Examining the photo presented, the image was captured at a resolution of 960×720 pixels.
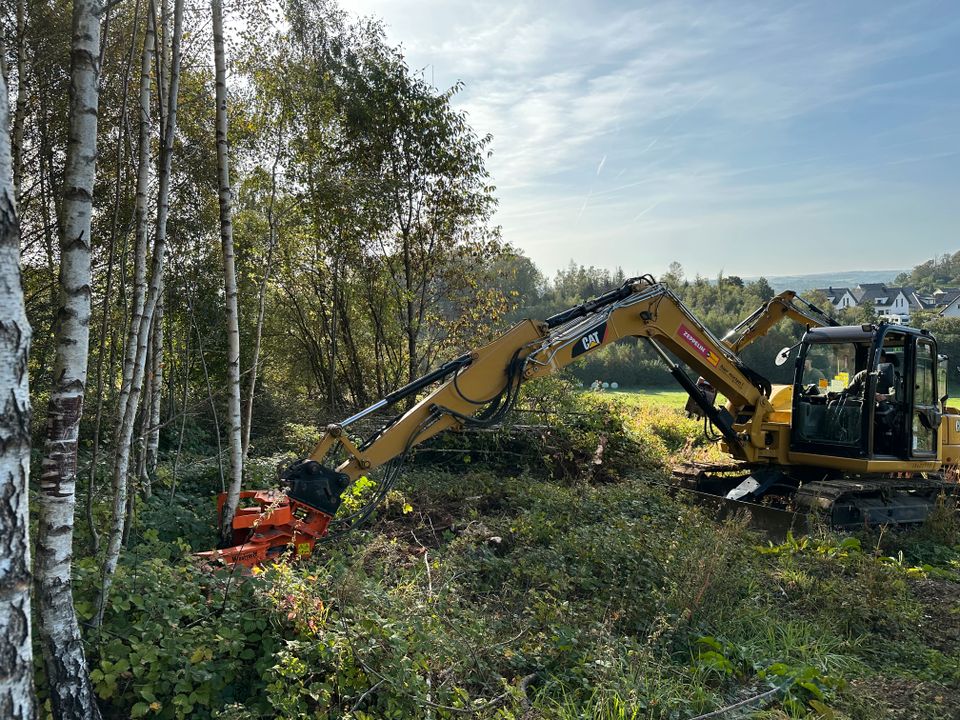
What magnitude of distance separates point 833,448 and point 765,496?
98 centimetres

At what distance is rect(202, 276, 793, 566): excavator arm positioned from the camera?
520cm

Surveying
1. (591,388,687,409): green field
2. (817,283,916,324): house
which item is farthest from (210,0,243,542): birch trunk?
(817,283,916,324): house

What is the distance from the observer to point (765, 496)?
831cm

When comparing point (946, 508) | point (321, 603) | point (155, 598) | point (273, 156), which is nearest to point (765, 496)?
point (946, 508)

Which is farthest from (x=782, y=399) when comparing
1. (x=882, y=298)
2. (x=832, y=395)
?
(x=882, y=298)

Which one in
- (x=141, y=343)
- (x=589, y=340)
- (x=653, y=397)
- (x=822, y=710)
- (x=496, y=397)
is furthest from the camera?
(x=653, y=397)

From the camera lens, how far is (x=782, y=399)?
341 inches

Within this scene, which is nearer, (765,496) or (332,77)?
(765,496)

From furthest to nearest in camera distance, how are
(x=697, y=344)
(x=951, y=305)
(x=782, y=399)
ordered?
(x=951, y=305) < (x=782, y=399) < (x=697, y=344)

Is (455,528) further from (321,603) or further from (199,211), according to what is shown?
(199,211)

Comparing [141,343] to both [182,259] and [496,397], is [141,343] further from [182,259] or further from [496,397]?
[182,259]

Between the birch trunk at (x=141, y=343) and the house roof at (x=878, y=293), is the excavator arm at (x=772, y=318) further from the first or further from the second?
the house roof at (x=878, y=293)

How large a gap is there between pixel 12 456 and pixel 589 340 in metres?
5.30

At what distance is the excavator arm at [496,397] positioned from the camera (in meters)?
5.20
